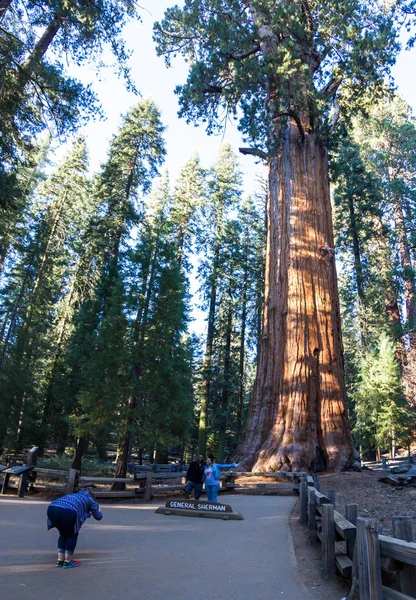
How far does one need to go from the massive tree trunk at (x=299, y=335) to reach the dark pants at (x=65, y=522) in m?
8.43

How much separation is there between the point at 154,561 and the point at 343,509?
172 inches

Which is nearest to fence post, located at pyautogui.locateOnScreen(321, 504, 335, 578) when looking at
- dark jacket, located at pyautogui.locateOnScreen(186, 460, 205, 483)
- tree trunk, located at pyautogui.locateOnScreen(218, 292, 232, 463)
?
dark jacket, located at pyautogui.locateOnScreen(186, 460, 205, 483)

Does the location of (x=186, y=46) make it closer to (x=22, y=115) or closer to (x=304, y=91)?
(x=304, y=91)

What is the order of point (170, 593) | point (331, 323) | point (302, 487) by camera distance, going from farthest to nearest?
point (331, 323) < point (302, 487) < point (170, 593)

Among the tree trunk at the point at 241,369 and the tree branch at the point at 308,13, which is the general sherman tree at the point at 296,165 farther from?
the tree trunk at the point at 241,369

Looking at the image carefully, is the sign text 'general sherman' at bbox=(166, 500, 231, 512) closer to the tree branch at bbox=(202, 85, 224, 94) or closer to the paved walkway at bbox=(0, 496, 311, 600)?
the paved walkway at bbox=(0, 496, 311, 600)

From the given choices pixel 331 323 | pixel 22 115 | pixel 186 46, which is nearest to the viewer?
pixel 22 115

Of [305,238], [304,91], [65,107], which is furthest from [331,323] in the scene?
[65,107]

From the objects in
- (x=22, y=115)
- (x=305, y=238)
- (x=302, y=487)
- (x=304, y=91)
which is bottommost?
(x=302, y=487)

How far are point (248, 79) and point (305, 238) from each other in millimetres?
6039

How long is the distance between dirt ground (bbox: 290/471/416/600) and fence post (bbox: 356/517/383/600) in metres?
0.99

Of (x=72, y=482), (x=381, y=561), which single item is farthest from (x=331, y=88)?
(x=381, y=561)

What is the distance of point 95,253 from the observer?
884 inches

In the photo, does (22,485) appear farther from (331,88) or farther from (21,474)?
(331,88)
